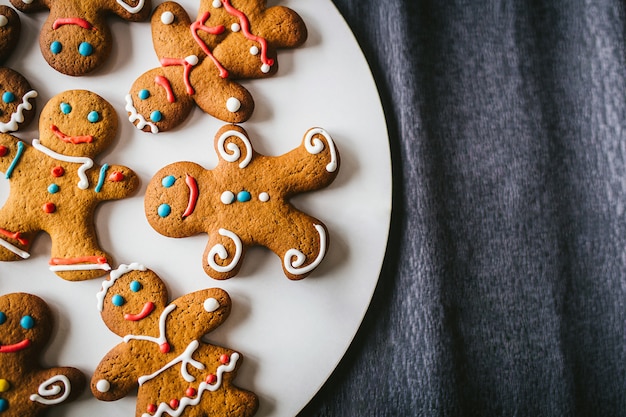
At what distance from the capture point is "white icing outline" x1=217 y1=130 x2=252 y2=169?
4.06ft

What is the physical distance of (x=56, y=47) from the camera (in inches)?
49.3

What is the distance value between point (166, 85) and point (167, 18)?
169 mm

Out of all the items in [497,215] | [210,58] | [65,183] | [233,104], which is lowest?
[65,183]

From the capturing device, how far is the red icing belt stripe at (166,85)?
125 cm

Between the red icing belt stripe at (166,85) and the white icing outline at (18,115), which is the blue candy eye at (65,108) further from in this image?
the red icing belt stripe at (166,85)

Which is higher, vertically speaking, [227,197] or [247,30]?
[247,30]

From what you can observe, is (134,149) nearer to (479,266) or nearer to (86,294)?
(86,294)

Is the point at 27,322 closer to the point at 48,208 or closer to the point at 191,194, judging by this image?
the point at 48,208

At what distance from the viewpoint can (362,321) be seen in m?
1.28

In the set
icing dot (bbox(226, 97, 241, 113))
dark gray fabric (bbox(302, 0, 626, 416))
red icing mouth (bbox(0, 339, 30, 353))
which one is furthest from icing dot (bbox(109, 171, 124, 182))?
dark gray fabric (bbox(302, 0, 626, 416))

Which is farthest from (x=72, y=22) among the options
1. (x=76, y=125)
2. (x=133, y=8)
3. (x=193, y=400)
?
(x=193, y=400)

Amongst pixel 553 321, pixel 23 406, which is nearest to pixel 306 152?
pixel 553 321

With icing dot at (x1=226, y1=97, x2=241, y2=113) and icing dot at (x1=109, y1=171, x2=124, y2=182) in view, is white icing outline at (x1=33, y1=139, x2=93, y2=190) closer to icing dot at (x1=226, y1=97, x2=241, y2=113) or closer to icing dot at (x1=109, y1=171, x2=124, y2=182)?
icing dot at (x1=109, y1=171, x2=124, y2=182)

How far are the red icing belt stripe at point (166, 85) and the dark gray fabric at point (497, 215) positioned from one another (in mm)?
519
